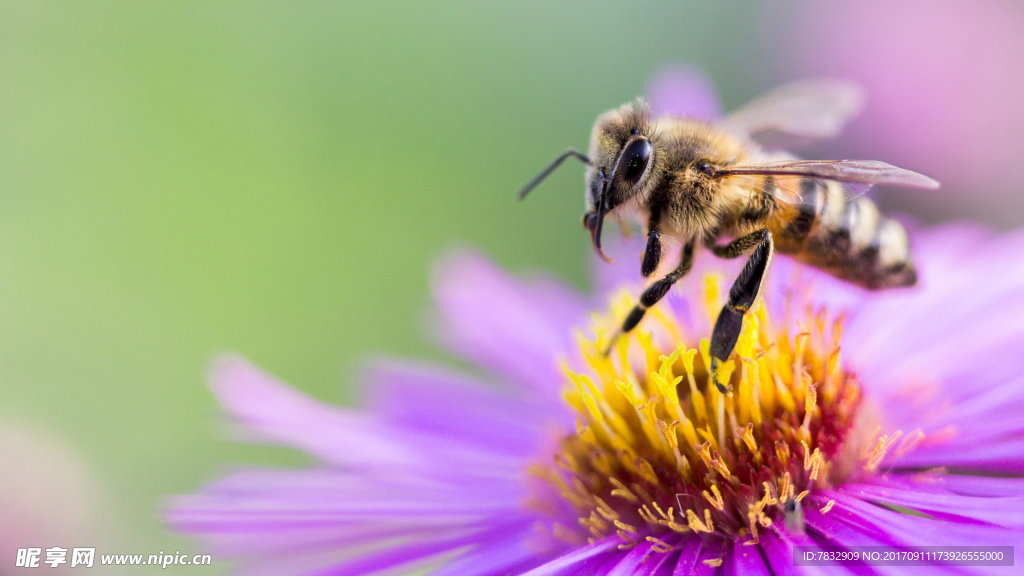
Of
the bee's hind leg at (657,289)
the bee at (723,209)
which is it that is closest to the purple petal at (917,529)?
the bee at (723,209)

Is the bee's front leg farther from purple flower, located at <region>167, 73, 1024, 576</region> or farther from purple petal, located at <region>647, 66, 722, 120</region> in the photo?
purple petal, located at <region>647, 66, 722, 120</region>

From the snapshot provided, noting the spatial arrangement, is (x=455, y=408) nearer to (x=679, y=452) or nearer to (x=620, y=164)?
(x=679, y=452)

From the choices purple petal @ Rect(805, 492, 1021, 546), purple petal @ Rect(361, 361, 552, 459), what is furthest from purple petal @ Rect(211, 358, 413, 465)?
purple petal @ Rect(805, 492, 1021, 546)

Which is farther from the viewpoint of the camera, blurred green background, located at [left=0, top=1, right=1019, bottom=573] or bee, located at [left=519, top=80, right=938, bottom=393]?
blurred green background, located at [left=0, top=1, right=1019, bottom=573]

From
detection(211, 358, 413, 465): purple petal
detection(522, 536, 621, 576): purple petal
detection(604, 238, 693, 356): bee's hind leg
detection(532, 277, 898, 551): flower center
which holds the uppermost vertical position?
detection(211, 358, 413, 465): purple petal

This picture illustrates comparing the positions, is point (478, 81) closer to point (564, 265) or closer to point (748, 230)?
point (564, 265)

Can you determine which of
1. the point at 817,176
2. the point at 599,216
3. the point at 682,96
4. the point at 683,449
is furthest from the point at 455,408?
the point at 817,176

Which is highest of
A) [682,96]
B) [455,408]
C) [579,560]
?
[682,96]
